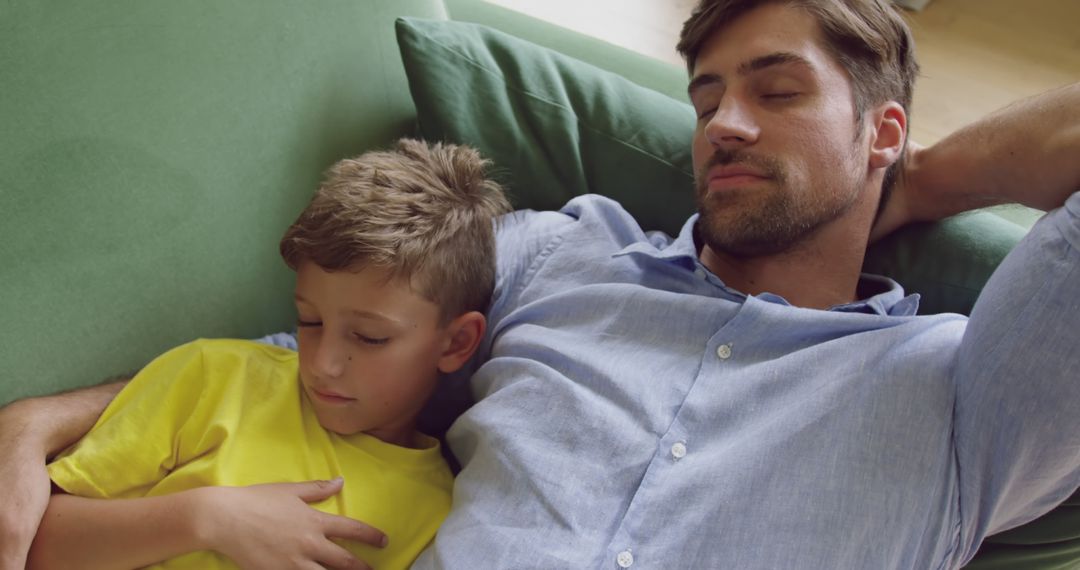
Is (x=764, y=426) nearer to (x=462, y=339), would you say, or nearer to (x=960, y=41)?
(x=462, y=339)

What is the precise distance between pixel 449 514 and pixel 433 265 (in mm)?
312

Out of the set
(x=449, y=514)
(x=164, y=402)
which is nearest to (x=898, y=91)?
(x=449, y=514)

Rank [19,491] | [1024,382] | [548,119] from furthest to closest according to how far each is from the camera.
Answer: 1. [548,119]
2. [19,491]
3. [1024,382]

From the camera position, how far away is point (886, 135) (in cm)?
118

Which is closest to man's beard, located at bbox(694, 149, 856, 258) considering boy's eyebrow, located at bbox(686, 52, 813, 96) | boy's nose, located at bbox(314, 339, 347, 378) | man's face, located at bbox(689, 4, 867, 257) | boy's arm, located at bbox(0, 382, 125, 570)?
man's face, located at bbox(689, 4, 867, 257)

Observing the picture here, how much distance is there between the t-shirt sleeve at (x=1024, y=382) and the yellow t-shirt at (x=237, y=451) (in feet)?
2.07

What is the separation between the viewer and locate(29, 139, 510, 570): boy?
3.13 feet

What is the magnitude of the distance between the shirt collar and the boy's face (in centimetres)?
31

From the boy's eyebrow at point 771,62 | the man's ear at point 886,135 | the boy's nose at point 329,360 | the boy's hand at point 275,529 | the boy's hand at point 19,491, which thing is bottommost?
the boy's hand at point 275,529

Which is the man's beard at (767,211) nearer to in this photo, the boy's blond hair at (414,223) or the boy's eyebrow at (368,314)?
the boy's blond hair at (414,223)

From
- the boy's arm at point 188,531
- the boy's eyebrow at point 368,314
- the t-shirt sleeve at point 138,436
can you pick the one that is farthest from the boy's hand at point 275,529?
the boy's eyebrow at point 368,314

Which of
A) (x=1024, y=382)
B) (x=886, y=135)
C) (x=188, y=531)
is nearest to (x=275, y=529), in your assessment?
(x=188, y=531)

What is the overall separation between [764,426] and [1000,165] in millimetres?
436

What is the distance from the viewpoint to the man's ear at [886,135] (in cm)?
117
